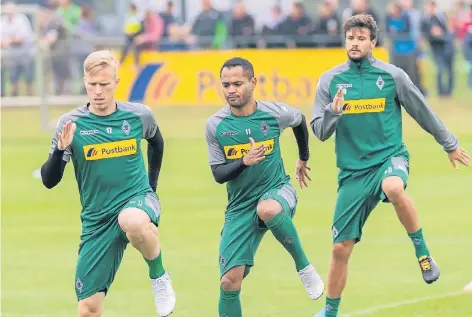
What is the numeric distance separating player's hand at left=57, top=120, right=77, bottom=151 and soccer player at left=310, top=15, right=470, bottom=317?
210 centimetres

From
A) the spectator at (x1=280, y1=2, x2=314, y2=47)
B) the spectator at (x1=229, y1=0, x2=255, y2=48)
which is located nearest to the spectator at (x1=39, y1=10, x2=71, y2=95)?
the spectator at (x1=229, y1=0, x2=255, y2=48)

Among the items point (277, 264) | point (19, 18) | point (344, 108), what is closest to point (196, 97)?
point (19, 18)

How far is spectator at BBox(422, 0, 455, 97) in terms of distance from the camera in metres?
31.0

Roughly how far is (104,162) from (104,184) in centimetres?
17

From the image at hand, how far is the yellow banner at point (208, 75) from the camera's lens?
29.0 meters

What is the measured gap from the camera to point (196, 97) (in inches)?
1168

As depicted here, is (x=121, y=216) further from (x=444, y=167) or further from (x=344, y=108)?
(x=444, y=167)

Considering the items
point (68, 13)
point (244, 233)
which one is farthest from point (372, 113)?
point (68, 13)

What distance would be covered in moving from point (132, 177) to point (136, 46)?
20.4 m

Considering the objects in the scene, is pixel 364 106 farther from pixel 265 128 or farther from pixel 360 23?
pixel 265 128

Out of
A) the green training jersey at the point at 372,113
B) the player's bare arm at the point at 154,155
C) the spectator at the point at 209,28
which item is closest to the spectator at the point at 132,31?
the spectator at the point at 209,28

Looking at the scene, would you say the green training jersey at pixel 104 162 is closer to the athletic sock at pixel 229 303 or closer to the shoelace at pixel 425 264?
the athletic sock at pixel 229 303

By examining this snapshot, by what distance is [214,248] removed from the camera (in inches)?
595

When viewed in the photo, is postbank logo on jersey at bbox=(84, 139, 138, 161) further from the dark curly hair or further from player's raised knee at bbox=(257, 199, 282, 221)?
the dark curly hair
